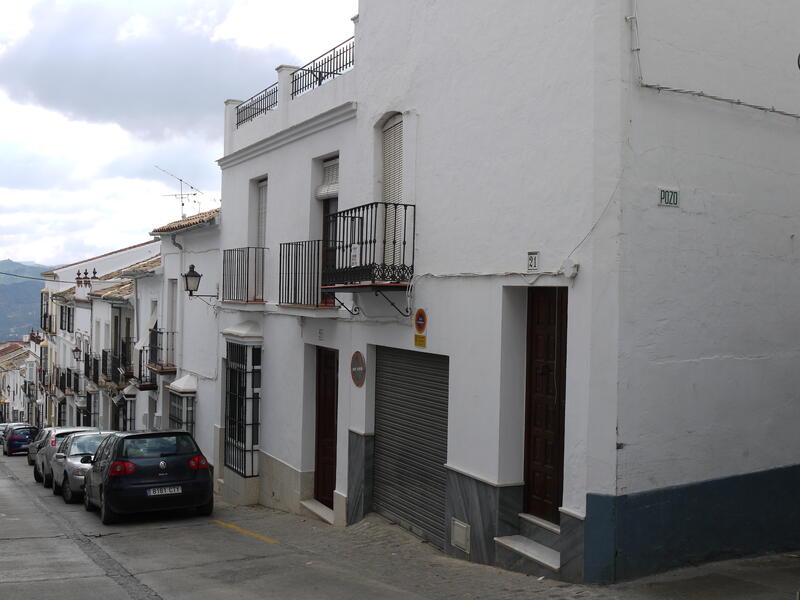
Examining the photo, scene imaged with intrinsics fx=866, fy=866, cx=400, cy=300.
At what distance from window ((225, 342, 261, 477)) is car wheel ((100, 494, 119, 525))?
121 inches

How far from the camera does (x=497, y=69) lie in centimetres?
877

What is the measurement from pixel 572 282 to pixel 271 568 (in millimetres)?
4416

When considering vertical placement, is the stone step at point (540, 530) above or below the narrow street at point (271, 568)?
above

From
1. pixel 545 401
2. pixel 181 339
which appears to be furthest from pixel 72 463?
pixel 545 401

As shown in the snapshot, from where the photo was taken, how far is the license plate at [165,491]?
1280cm

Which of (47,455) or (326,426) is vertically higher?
(326,426)

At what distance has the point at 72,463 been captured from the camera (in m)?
16.5

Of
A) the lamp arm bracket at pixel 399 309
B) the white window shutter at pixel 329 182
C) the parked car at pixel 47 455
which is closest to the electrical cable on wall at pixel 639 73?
the lamp arm bracket at pixel 399 309

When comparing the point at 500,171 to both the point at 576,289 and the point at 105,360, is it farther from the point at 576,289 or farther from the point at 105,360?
the point at 105,360

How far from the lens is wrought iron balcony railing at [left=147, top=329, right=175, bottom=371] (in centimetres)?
2122

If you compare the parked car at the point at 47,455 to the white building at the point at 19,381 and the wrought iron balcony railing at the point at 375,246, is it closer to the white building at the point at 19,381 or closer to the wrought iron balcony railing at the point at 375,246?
the wrought iron balcony railing at the point at 375,246

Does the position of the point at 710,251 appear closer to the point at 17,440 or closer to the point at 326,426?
the point at 326,426

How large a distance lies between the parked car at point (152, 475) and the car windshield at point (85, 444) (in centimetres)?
415

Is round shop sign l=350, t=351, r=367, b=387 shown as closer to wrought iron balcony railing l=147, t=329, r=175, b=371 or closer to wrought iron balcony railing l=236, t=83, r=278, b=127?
wrought iron balcony railing l=236, t=83, r=278, b=127
